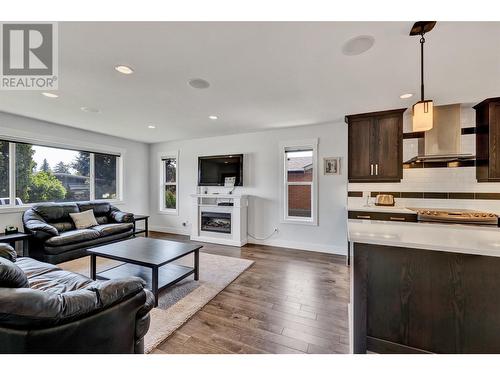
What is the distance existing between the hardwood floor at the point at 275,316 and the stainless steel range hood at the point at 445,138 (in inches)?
83.4

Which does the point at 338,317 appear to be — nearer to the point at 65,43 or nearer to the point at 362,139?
the point at 362,139

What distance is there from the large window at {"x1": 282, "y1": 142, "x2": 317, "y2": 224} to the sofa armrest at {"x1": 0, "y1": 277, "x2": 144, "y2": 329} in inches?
145

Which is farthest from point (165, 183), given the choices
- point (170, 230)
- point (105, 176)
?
point (105, 176)

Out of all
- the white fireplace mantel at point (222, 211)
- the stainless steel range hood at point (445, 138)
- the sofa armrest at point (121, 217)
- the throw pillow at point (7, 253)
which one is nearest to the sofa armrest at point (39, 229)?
the sofa armrest at point (121, 217)

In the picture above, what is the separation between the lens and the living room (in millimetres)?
1363

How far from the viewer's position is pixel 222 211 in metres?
4.92

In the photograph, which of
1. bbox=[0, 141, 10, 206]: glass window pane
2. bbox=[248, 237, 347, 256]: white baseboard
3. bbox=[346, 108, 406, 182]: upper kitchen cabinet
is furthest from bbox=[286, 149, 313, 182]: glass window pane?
bbox=[0, 141, 10, 206]: glass window pane

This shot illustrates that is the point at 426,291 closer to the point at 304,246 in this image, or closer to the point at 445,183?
the point at 445,183

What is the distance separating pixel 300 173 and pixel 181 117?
2.49m

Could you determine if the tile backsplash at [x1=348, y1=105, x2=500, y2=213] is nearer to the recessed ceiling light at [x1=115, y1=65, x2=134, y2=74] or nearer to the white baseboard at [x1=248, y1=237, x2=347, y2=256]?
the white baseboard at [x1=248, y1=237, x2=347, y2=256]

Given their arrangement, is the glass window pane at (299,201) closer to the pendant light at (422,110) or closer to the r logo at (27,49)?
the pendant light at (422,110)

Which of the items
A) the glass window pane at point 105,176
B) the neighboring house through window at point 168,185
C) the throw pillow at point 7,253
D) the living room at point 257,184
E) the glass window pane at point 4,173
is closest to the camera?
the living room at point 257,184

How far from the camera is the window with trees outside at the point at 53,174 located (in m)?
3.75
